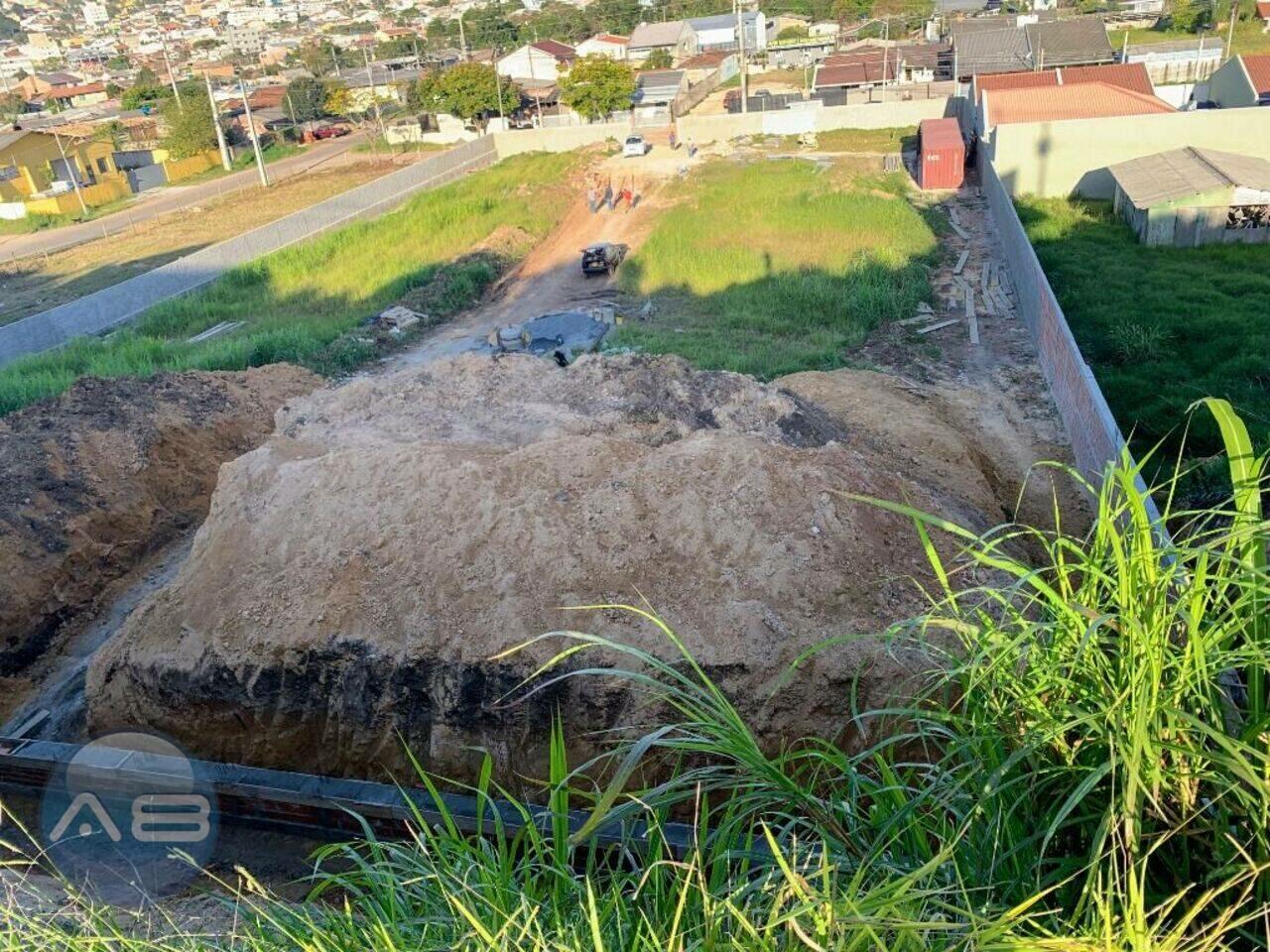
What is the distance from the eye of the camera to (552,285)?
82.4ft

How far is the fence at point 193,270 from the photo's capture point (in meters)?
21.4

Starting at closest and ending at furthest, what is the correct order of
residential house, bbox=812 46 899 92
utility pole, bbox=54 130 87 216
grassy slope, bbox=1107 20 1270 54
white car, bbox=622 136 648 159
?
white car, bbox=622 136 648 159 < utility pole, bbox=54 130 87 216 < grassy slope, bbox=1107 20 1270 54 < residential house, bbox=812 46 899 92

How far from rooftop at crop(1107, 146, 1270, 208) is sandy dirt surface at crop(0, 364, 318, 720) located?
18.4 metres

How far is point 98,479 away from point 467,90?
145 feet

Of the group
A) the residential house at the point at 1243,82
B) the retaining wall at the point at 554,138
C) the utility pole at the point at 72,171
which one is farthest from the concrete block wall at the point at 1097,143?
the utility pole at the point at 72,171

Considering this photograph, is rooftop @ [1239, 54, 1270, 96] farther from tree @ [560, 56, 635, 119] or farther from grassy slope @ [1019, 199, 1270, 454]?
tree @ [560, 56, 635, 119]

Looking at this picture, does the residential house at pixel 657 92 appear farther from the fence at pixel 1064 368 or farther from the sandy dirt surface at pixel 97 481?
the sandy dirt surface at pixel 97 481

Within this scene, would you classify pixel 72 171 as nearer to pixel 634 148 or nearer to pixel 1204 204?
pixel 634 148

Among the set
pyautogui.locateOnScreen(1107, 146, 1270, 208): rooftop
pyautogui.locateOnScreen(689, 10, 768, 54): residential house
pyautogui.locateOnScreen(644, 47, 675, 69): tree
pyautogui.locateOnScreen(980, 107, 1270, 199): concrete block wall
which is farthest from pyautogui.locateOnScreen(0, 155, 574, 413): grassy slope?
pyautogui.locateOnScreen(689, 10, 768, 54): residential house

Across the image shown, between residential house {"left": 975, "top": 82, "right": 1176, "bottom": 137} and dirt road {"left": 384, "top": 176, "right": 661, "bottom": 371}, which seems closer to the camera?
dirt road {"left": 384, "top": 176, "right": 661, "bottom": 371}

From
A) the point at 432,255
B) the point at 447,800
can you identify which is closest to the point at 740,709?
the point at 447,800

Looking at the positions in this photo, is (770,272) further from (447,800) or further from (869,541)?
(447,800)

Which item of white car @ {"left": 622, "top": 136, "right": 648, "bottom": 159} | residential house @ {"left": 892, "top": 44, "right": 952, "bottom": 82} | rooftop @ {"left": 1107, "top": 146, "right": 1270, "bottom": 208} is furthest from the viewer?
residential house @ {"left": 892, "top": 44, "right": 952, "bottom": 82}
